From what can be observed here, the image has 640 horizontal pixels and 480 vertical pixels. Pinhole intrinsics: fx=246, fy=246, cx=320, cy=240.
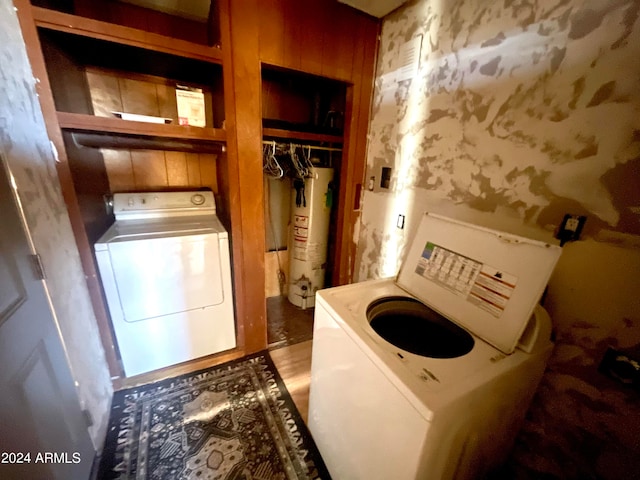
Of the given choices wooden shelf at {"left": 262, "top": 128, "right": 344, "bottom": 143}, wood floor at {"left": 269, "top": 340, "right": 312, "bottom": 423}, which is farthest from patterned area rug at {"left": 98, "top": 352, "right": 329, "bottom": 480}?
wooden shelf at {"left": 262, "top": 128, "right": 344, "bottom": 143}

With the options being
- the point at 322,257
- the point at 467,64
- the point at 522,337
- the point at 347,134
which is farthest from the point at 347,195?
the point at 522,337

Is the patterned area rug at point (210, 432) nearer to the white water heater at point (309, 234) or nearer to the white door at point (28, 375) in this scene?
the white door at point (28, 375)

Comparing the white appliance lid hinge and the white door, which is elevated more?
the white appliance lid hinge

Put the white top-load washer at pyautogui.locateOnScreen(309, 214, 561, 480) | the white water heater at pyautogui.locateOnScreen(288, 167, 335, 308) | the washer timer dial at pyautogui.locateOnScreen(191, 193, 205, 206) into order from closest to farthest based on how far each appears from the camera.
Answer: the white top-load washer at pyautogui.locateOnScreen(309, 214, 561, 480) → the washer timer dial at pyautogui.locateOnScreen(191, 193, 205, 206) → the white water heater at pyautogui.locateOnScreen(288, 167, 335, 308)

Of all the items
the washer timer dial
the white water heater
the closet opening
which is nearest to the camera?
the washer timer dial

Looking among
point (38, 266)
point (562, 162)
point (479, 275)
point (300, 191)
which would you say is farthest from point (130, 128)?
point (562, 162)

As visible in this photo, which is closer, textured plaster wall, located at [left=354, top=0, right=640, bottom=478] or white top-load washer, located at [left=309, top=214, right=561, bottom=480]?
white top-load washer, located at [left=309, top=214, right=561, bottom=480]

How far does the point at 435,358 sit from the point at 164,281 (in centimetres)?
149

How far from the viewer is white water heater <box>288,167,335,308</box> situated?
2.15m

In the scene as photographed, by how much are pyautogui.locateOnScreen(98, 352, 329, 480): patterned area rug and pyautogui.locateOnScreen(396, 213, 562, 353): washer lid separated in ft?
3.28

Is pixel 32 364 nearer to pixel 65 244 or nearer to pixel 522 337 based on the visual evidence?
pixel 65 244

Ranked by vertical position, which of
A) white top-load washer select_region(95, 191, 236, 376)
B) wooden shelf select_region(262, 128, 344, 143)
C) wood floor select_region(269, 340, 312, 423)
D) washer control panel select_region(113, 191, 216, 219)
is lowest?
wood floor select_region(269, 340, 312, 423)

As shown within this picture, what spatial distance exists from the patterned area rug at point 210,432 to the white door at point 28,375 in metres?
0.29

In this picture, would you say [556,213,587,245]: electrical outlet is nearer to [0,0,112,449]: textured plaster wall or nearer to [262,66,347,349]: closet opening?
[262,66,347,349]: closet opening
